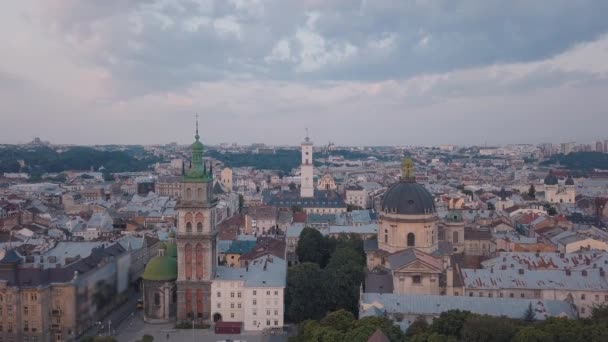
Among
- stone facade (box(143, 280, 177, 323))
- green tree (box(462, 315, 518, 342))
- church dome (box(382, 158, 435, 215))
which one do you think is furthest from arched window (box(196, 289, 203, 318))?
green tree (box(462, 315, 518, 342))

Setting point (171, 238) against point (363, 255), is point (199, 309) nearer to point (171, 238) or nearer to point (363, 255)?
point (171, 238)

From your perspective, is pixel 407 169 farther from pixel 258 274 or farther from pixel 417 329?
pixel 417 329

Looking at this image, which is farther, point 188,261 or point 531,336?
point 188,261

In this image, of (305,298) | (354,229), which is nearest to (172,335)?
(305,298)

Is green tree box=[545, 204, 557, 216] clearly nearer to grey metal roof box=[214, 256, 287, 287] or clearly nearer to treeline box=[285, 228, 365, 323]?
treeline box=[285, 228, 365, 323]

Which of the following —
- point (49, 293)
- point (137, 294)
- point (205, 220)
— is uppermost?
point (205, 220)

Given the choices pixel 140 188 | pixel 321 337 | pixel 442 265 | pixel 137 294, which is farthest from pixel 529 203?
pixel 140 188
